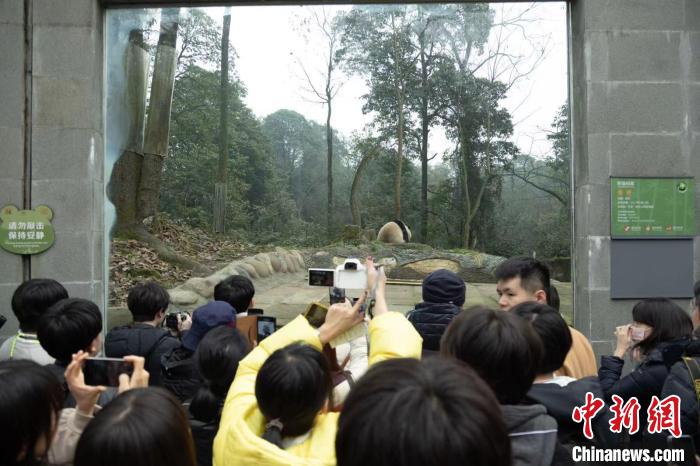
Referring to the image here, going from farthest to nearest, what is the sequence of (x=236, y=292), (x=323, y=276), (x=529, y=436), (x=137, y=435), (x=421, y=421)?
(x=236, y=292) → (x=323, y=276) → (x=529, y=436) → (x=137, y=435) → (x=421, y=421)

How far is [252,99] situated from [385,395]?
6.56 metres

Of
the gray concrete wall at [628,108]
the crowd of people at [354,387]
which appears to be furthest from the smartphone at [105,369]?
the gray concrete wall at [628,108]

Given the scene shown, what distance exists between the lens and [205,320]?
3.37 meters

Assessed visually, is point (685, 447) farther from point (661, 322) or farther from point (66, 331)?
point (66, 331)

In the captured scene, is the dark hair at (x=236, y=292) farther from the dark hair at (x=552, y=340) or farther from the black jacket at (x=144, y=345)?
the dark hair at (x=552, y=340)

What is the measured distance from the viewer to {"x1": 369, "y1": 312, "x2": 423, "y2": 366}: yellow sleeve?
2035mm

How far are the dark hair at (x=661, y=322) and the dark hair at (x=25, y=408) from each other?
2869mm

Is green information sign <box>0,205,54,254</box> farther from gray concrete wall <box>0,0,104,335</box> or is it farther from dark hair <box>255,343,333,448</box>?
dark hair <box>255,343,333,448</box>

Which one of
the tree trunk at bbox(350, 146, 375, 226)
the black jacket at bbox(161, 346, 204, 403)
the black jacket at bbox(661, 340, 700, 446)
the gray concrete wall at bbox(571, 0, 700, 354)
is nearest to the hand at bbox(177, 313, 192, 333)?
the black jacket at bbox(161, 346, 204, 403)

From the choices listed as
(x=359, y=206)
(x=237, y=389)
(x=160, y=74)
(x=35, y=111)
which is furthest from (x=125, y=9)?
(x=237, y=389)

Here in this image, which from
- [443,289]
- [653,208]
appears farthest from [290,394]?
[653,208]

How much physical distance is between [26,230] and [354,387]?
5.81 m

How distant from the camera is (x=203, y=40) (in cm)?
705

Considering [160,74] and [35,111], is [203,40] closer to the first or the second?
[160,74]
